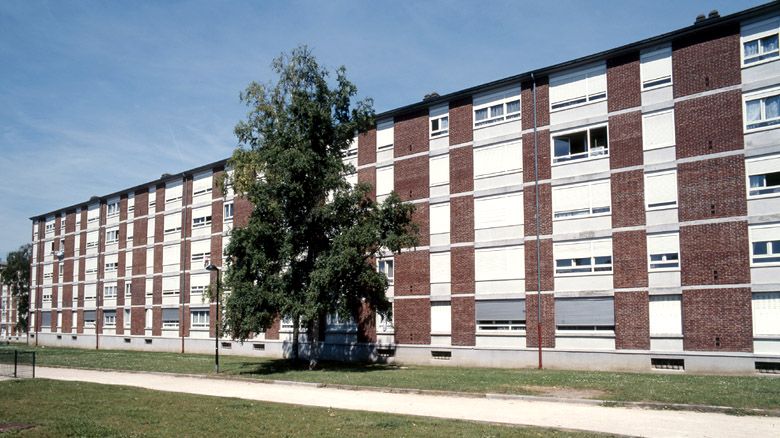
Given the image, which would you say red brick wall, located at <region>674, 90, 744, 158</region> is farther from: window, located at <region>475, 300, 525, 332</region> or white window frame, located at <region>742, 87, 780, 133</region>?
window, located at <region>475, 300, 525, 332</region>

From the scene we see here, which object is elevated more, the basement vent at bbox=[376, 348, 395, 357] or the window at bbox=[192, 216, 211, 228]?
the window at bbox=[192, 216, 211, 228]

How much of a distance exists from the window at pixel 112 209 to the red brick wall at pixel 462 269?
38836 mm

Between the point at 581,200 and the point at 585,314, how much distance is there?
5054 mm

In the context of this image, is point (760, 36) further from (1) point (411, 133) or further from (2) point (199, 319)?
(2) point (199, 319)

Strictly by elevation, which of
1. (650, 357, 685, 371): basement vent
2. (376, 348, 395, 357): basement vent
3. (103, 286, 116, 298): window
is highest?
(103, 286, 116, 298): window

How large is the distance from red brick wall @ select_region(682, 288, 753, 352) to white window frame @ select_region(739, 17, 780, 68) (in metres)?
8.68

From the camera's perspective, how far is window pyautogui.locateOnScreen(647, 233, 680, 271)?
25.8 m

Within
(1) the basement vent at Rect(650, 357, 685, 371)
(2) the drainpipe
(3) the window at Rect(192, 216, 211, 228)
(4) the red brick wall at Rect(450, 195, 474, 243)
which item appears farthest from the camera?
(3) the window at Rect(192, 216, 211, 228)

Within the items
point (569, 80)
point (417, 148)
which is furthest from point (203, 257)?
point (569, 80)

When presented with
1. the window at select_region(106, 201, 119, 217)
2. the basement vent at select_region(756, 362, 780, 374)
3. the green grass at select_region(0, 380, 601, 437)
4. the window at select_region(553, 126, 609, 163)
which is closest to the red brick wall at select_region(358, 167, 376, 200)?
the window at select_region(553, 126, 609, 163)

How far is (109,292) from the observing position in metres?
57.9

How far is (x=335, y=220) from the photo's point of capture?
28.9 m

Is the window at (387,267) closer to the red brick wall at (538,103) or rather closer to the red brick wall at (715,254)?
the red brick wall at (538,103)

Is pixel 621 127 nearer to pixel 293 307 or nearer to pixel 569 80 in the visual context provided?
pixel 569 80
